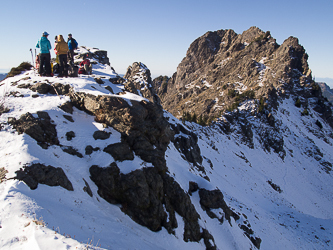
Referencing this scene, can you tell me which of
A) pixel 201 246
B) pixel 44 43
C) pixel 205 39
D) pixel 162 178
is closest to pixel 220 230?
pixel 201 246

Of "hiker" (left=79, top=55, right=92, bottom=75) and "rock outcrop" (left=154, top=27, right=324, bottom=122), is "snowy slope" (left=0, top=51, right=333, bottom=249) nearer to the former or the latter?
"hiker" (left=79, top=55, right=92, bottom=75)

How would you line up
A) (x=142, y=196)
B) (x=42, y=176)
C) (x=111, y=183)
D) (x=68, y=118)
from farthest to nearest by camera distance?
(x=68, y=118)
(x=142, y=196)
(x=111, y=183)
(x=42, y=176)

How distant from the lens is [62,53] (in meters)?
17.9

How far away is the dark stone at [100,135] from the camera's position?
12922 millimetres

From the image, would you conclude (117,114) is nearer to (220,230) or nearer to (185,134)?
(220,230)

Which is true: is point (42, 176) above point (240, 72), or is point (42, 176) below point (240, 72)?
below

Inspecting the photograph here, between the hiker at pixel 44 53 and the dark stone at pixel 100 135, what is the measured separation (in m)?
9.27

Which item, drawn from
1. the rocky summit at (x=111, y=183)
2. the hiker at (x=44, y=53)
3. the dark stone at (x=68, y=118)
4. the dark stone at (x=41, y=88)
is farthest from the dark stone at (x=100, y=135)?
the hiker at (x=44, y=53)

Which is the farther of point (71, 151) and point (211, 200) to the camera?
point (211, 200)

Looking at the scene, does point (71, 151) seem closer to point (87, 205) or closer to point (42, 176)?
point (42, 176)

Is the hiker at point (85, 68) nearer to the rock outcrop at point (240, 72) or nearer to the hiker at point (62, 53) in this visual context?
the hiker at point (62, 53)

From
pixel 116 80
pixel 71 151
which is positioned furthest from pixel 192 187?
pixel 116 80

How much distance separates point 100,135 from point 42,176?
183 inches

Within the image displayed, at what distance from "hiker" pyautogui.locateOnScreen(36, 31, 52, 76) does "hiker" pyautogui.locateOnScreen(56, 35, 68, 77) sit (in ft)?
3.25
